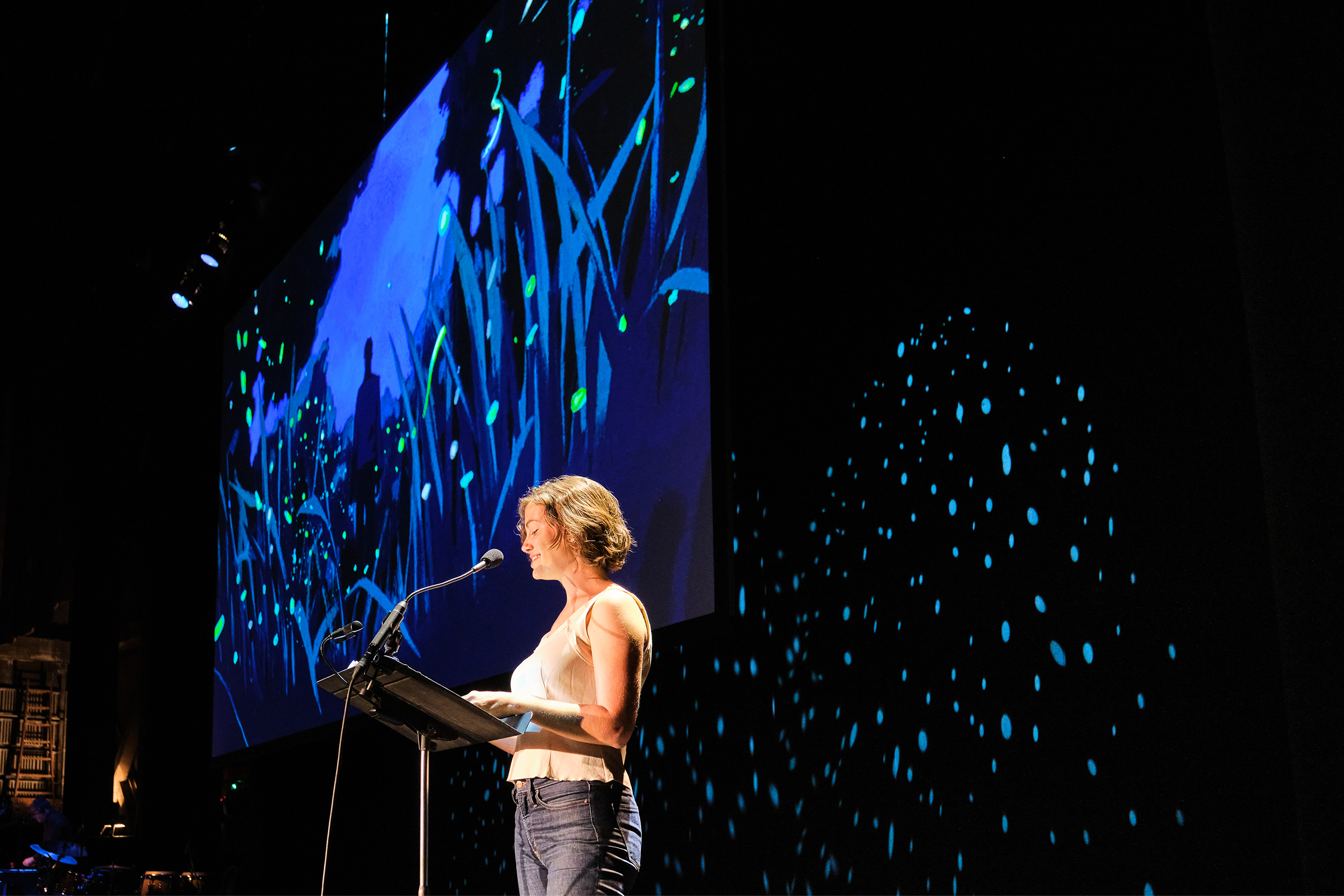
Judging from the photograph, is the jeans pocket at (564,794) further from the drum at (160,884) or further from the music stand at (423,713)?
the drum at (160,884)

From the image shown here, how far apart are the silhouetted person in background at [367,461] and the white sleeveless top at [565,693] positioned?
1.97 m

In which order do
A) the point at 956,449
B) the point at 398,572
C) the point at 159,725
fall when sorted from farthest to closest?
the point at 159,725
the point at 398,572
the point at 956,449

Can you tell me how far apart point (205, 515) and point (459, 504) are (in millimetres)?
3919

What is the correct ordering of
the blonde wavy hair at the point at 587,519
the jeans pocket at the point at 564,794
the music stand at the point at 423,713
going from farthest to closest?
the blonde wavy hair at the point at 587,519 < the jeans pocket at the point at 564,794 < the music stand at the point at 423,713

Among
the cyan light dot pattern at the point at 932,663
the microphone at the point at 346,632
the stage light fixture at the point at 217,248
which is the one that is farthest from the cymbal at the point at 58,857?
the microphone at the point at 346,632

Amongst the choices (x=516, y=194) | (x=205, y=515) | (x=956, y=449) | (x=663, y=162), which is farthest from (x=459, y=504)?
(x=205, y=515)

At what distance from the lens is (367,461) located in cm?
401

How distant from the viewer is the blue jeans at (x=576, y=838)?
5.93 ft

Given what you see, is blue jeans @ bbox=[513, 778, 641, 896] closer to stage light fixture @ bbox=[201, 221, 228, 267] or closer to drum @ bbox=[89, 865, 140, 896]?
drum @ bbox=[89, 865, 140, 896]

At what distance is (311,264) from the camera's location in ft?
15.6

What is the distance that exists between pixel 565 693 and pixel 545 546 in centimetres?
29

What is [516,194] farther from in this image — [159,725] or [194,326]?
[159,725]

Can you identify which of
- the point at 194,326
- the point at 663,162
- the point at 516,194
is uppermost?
the point at 194,326

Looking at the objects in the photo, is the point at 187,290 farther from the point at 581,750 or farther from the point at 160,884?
the point at 581,750
